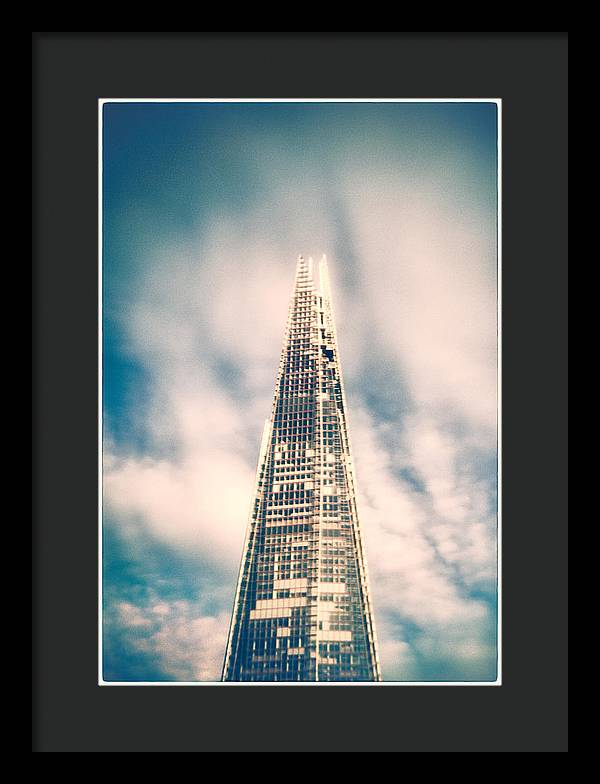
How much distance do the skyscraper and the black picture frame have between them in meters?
0.31

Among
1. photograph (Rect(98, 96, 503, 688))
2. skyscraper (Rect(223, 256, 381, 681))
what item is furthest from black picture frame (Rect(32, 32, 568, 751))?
skyscraper (Rect(223, 256, 381, 681))

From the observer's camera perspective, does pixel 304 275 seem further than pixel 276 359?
No

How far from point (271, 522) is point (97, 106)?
9.93 feet

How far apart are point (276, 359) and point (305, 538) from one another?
1.33 meters

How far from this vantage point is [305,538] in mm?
7887

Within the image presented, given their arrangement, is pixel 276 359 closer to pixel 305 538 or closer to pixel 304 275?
pixel 304 275

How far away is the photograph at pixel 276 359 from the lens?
721 centimetres
